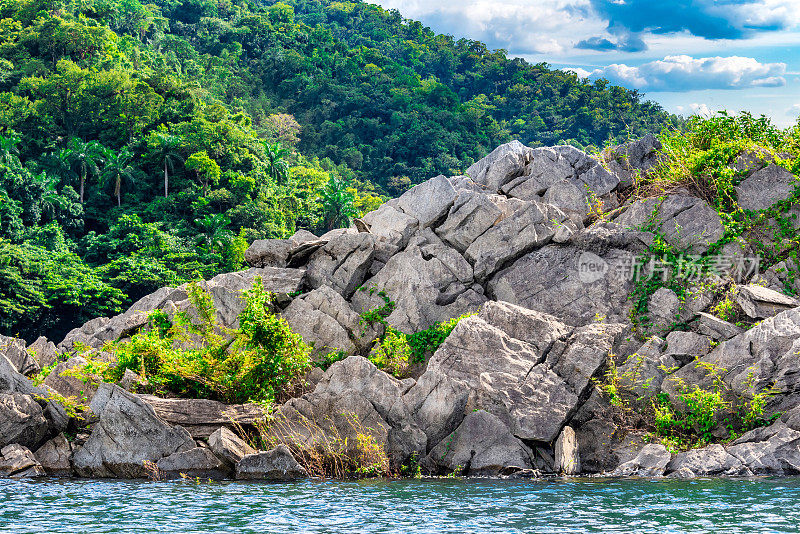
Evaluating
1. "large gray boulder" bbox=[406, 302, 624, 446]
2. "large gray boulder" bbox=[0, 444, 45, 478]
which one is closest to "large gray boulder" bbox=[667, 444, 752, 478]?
"large gray boulder" bbox=[406, 302, 624, 446]

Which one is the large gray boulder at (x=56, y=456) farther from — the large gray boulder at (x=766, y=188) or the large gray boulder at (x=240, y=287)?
the large gray boulder at (x=766, y=188)

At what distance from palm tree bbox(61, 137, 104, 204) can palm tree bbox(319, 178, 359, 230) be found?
14754 millimetres

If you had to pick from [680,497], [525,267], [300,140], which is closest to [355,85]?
[300,140]

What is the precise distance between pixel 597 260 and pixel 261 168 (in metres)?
38.0

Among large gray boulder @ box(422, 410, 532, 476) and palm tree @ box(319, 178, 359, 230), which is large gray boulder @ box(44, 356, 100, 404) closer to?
large gray boulder @ box(422, 410, 532, 476)

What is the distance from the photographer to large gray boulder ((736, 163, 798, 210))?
17.6 meters

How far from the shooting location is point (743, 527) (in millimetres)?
9359

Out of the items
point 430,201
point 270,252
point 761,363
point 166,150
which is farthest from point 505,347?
point 166,150

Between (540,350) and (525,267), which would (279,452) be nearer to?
(540,350)

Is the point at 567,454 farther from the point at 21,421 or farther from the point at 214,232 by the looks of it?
the point at 214,232

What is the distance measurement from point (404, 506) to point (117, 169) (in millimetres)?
42972

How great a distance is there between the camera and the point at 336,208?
55.3 metres

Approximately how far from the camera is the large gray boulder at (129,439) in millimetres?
14266

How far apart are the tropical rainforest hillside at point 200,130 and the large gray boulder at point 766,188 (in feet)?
24.4
